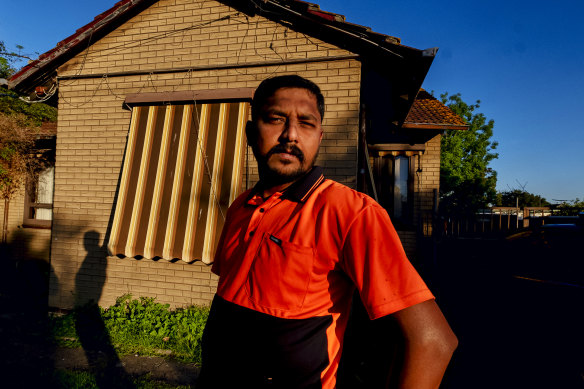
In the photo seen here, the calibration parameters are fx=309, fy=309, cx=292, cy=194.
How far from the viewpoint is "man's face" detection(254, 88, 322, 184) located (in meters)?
1.24

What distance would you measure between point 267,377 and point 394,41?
12.9ft

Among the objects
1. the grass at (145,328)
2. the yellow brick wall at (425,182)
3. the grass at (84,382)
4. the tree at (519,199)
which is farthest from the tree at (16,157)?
the tree at (519,199)

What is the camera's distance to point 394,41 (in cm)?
377

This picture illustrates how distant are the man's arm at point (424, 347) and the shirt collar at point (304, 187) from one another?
50cm

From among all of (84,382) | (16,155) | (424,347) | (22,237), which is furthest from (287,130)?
(22,237)

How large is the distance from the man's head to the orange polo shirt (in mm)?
137

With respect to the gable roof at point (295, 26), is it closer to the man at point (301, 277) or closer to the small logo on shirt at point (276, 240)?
the man at point (301, 277)

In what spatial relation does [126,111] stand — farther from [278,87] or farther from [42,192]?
[42,192]

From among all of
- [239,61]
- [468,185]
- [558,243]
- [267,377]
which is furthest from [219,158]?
[468,185]

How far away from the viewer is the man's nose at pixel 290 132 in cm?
122

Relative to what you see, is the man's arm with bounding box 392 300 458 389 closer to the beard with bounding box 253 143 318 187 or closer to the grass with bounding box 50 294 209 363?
the beard with bounding box 253 143 318 187

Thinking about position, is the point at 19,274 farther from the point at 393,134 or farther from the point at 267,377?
the point at 393,134

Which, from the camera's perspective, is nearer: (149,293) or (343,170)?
(343,170)

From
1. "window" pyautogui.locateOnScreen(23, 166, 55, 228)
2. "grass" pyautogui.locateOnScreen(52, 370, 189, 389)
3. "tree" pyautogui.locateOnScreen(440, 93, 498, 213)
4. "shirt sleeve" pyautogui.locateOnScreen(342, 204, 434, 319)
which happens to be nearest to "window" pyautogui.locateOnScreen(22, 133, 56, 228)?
"window" pyautogui.locateOnScreen(23, 166, 55, 228)
